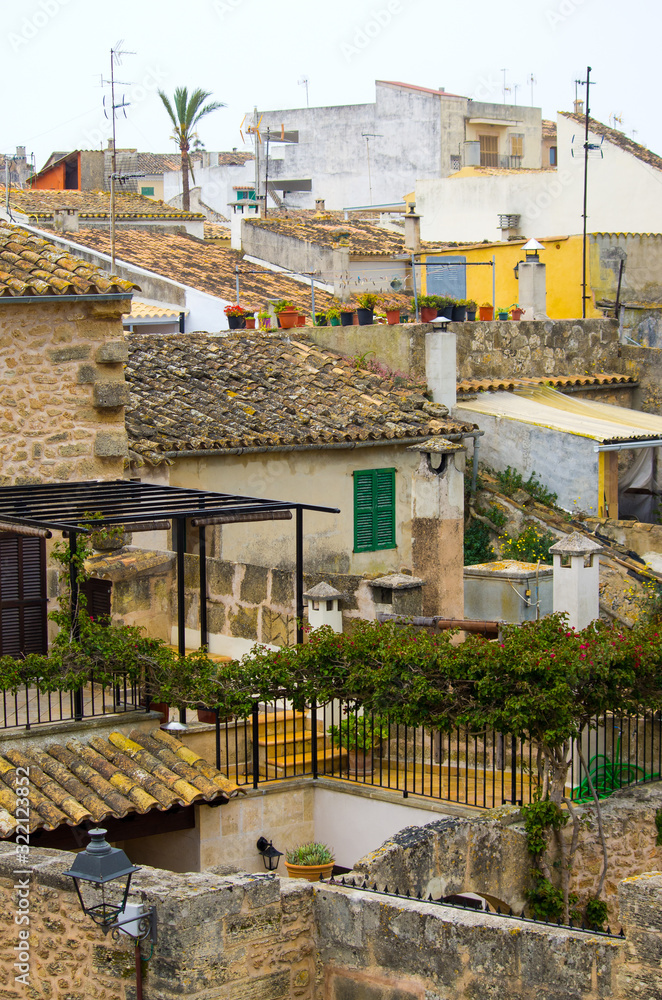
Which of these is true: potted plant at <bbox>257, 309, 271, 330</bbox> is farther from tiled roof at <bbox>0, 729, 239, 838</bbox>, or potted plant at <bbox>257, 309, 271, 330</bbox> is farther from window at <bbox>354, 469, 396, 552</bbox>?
tiled roof at <bbox>0, 729, 239, 838</bbox>

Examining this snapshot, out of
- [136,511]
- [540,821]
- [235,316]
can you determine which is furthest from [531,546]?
[540,821]

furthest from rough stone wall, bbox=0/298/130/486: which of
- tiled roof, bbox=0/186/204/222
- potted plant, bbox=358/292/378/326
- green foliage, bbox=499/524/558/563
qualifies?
tiled roof, bbox=0/186/204/222

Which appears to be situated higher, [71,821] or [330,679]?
[330,679]

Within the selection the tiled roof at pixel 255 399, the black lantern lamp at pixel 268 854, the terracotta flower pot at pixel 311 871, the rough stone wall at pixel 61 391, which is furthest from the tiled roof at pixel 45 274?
the terracotta flower pot at pixel 311 871

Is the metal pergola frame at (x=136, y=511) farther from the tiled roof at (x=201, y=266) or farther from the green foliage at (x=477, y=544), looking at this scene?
the tiled roof at (x=201, y=266)

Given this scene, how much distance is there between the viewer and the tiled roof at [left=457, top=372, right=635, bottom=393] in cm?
2123

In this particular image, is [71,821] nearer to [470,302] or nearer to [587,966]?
[587,966]

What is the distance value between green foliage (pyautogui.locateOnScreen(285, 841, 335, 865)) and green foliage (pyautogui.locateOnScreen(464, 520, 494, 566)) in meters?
8.09

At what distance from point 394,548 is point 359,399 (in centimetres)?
220

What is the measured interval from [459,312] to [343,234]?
1063 cm

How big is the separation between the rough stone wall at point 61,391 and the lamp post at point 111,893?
7.13m

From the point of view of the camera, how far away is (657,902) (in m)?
6.92

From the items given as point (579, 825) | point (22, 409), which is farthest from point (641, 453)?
point (579, 825)

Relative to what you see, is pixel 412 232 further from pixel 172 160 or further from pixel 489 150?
pixel 172 160
